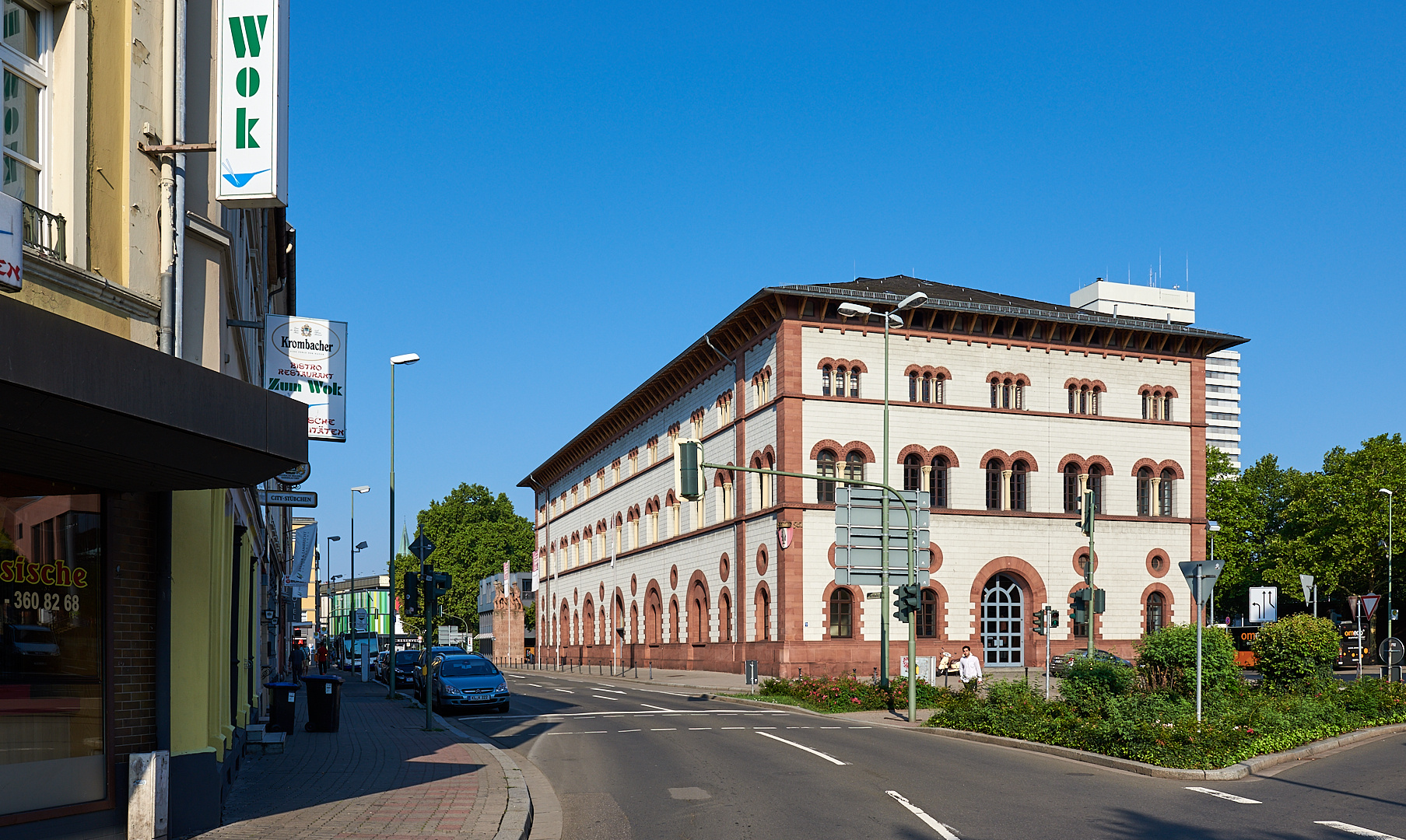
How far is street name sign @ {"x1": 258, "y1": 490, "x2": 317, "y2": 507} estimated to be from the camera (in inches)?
862

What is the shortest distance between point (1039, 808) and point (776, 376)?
3475cm

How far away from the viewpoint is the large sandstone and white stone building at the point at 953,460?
45.8 metres

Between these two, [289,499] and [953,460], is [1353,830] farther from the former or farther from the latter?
[953,460]

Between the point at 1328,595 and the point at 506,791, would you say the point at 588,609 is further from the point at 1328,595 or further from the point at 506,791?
the point at 506,791

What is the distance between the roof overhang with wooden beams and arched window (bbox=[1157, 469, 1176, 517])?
16.5 feet

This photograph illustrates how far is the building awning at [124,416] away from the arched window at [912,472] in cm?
3860

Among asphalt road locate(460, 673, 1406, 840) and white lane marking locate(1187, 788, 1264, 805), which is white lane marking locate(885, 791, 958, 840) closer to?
asphalt road locate(460, 673, 1406, 840)

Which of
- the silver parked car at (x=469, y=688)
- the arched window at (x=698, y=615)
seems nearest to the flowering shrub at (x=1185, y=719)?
the silver parked car at (x=469, y=688)

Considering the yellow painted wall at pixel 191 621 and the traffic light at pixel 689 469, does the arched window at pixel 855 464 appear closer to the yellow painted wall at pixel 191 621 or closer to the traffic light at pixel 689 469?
the traffic light at pixel 689 469

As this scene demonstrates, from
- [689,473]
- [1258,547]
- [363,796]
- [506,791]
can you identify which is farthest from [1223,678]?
[1258,547]

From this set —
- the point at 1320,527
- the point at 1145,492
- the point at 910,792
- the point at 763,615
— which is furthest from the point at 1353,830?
the point at 1320,527

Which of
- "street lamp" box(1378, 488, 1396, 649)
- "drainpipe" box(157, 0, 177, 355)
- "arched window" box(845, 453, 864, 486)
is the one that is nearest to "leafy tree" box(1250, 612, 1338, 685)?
"drainpipe" box(157, 0, 177, 355)

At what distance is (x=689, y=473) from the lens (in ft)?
77.4

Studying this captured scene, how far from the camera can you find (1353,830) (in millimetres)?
10625
